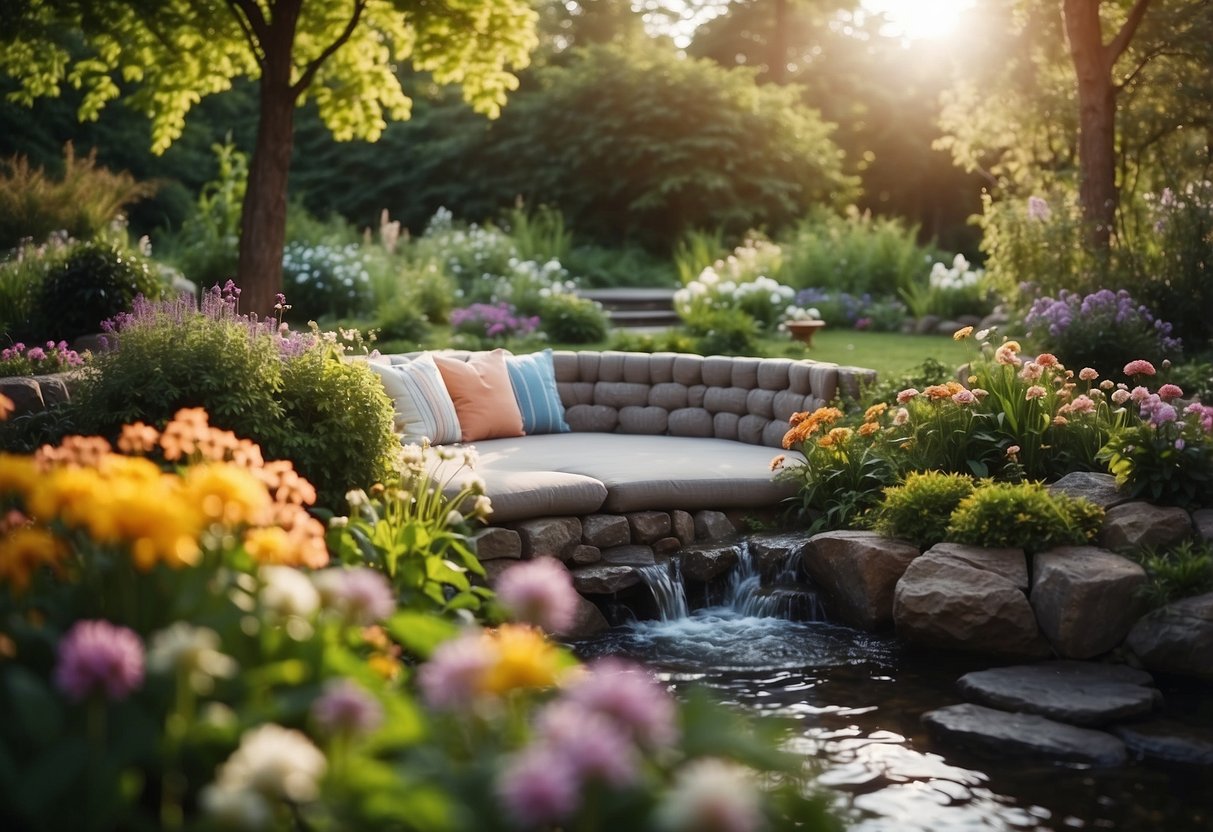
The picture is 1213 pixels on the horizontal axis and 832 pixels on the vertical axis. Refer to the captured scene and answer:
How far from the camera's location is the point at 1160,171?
511 inches

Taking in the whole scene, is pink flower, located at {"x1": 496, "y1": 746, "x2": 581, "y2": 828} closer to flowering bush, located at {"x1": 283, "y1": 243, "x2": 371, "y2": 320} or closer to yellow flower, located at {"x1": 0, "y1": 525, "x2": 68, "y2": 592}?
yellow flower, located at {"x1": 0, "y1": 525, "x2": 68, "y2": 592}

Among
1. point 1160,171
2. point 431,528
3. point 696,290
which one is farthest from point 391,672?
point 1160,171

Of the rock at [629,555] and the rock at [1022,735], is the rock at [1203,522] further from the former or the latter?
the rock at [629,555]

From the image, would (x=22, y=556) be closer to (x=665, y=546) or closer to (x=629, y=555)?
(x=629, y=555)

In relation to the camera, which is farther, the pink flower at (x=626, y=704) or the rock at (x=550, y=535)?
the rock at (x=550, y=535)

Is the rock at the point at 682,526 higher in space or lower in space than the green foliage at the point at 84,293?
lower

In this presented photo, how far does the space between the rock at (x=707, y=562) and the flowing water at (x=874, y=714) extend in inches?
2.5

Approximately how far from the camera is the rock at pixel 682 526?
639cm

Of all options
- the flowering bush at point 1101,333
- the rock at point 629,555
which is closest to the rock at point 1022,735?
the rock at point 629,555

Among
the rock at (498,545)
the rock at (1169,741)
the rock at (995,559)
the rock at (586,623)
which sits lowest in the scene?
the rock at (586,623)

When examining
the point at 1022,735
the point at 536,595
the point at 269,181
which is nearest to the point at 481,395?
the point at 269,181

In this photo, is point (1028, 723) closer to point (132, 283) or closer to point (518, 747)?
point (518, 747)

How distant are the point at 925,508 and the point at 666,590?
1.25m

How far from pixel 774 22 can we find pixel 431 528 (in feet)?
87.4
